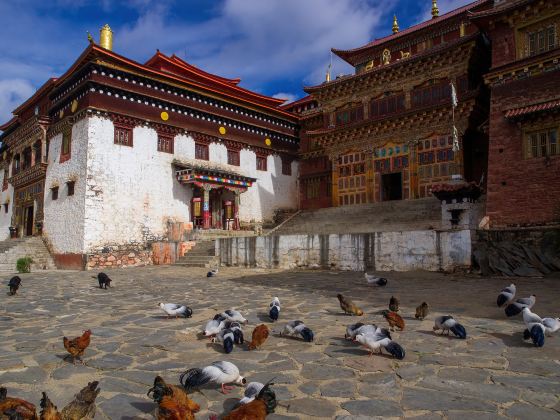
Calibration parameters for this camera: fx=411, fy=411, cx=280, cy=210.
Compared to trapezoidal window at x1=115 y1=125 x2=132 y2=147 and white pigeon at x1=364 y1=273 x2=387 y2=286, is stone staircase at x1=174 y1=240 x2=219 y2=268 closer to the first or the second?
trapezoidal window at x1=115 y1=125 x2=132 y2=147

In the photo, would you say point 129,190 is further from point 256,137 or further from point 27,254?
point 256,137

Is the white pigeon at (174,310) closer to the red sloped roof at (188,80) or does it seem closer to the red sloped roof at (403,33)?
the red sloped roof at (188,80)

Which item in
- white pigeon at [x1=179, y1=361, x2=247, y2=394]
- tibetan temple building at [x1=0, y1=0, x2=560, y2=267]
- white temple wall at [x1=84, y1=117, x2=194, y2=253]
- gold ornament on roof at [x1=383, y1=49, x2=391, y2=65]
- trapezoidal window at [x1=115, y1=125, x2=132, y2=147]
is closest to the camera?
white pigeon at [x1=179, y1=361, x2=247, y2=394]

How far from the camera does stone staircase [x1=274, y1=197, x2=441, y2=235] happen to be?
1670 cm

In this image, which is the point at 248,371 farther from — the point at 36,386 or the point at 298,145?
the point at 298,145

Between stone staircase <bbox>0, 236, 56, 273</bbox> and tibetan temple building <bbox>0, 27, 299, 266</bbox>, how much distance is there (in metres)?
0.69

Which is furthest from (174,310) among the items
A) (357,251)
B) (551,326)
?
(357,251)

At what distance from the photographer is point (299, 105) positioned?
28984 mm

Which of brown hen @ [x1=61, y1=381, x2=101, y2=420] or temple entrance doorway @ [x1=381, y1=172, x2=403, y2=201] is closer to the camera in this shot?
brown hen @ [x1=61, y1=381, x2=101, y2=420]

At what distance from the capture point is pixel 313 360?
412 cm

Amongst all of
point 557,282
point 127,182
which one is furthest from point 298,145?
point 557,282

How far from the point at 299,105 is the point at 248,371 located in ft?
87.7

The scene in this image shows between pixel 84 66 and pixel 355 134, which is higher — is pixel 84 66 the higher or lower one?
the higher one

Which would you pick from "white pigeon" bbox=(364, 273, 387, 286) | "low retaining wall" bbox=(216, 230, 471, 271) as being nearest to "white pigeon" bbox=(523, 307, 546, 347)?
"white pigeon" bbox=(364, 273, 387, 286)
